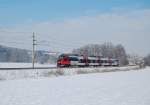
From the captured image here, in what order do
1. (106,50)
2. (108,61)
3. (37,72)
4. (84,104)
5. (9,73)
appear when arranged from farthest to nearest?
(106,50) → (108,61) → (37,72) → (9,73) → (84,104)

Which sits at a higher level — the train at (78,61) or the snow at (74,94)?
the train at (78,61)

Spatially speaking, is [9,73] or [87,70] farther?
[87,70]

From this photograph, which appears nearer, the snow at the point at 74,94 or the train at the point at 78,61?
the snow at the point at 74,94

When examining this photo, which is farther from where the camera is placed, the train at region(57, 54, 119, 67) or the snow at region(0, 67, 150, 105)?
the train at region(57, 54, 119, 67)

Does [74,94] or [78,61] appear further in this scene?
[78,61]

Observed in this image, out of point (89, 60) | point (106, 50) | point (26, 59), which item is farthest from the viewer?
point (26, 59)

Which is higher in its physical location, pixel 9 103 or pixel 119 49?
pixel 119 49

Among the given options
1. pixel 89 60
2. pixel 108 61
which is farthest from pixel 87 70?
pixel 108 61

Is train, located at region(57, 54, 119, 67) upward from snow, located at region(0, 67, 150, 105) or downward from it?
upward

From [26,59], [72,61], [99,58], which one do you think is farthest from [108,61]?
[26,59]

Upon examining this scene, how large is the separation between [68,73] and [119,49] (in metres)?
81.5

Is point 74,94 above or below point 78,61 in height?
below

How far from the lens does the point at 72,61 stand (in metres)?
48.1

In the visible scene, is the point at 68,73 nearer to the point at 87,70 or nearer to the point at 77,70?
the point at 77,70
